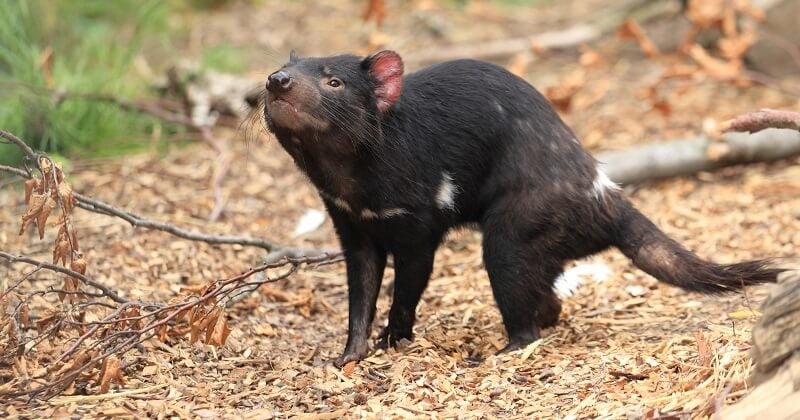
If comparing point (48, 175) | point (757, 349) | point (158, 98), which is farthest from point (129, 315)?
point (158, 98)

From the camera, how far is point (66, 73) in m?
6.77

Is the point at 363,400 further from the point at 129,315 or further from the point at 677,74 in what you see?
the point at 677,74

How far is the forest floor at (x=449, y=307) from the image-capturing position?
10.8ft

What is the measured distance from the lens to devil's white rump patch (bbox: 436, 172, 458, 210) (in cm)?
392

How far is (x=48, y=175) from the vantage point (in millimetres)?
3332

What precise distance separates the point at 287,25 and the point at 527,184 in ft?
18.8

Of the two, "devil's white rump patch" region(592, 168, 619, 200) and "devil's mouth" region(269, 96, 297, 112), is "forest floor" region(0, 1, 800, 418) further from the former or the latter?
"devil's mouth" region(269, 96, 297, 112)

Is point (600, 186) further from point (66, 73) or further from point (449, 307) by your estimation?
point (66, 73)

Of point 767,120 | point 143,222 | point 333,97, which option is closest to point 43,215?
point 143,222

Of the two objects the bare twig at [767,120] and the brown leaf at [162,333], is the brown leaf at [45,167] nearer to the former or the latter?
the brown leaf at [162,333]

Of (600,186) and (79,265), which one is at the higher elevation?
(79,265)

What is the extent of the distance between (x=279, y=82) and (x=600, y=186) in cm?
136

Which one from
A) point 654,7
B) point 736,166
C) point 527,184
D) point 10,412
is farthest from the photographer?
point 654,7

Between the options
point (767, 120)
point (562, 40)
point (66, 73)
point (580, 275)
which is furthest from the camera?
point (562, 40)
